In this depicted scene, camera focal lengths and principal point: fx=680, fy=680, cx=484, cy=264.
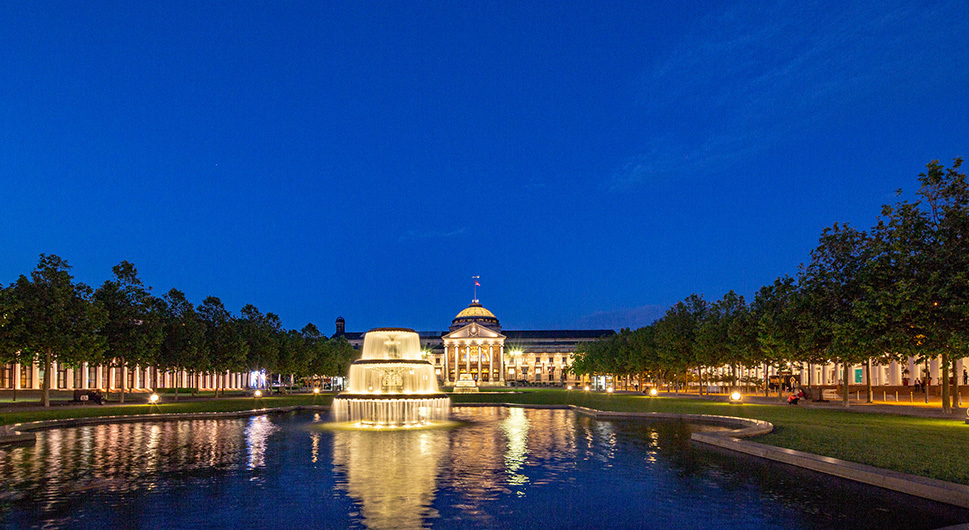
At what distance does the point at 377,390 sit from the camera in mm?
34062

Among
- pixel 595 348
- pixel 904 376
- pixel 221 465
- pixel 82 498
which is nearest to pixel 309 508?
pixel 82 498

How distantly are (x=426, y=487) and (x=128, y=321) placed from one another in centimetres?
4827

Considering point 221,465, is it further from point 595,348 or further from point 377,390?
point 595,348

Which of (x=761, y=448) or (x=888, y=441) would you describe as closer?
(x=761, y=448)

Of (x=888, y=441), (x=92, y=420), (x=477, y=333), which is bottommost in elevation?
(x=92, y=420)

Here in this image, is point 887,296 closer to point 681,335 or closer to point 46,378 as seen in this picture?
point 681,335

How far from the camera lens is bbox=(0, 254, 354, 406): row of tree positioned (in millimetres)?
45281

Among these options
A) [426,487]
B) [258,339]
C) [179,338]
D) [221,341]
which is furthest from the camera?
[258,339]

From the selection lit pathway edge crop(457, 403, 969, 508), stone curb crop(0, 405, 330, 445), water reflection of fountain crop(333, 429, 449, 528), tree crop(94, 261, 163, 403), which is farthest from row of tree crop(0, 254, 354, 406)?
lit pathway edge crop(457, 403, 969, 508)

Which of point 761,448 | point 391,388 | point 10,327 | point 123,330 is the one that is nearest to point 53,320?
point 10,327

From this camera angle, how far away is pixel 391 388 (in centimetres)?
3406

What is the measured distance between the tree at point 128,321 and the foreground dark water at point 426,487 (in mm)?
32465

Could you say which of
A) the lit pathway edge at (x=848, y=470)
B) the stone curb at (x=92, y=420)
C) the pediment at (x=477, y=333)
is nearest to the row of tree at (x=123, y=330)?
the stone curb at (x=92, y=420)

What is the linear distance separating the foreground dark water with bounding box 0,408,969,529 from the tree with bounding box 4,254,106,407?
83.2 feet
